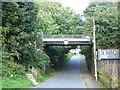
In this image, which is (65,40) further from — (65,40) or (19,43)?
(19,43)

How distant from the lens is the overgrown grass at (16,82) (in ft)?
44.1

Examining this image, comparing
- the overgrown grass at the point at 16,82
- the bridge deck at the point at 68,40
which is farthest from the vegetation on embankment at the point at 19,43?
the bridge deck at the point at 68,40

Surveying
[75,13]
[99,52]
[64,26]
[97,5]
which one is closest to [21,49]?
[99,52]

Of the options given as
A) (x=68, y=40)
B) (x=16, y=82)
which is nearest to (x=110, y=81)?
(x=16, y=82)

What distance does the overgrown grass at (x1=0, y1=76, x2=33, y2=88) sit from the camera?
44.1 feet

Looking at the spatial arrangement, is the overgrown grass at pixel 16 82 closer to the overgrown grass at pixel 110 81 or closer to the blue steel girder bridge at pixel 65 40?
the overgrown grass at pixel 110 81

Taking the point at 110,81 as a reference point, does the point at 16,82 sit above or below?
below

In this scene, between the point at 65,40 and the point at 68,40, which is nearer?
the point at 65,40

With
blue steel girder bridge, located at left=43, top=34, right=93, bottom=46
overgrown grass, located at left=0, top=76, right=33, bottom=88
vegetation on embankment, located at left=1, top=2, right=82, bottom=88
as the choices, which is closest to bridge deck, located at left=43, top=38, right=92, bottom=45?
blue steel girder bridge, located at left=43, top=34, right=93, bottom=46

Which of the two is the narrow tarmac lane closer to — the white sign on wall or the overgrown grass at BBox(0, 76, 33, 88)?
the overgrown grass at BBox(0, 76, 33, 88)

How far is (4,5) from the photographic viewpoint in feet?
51.2

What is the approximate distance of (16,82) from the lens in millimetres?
14773

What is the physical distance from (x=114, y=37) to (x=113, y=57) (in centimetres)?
125

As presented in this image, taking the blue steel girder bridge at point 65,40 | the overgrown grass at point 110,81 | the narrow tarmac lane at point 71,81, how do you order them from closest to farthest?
1. the overgrown grass at point 110,81
2. the narrow tarmac lane at point 71,81
3. the blue steel girder bridge at point 65,40
